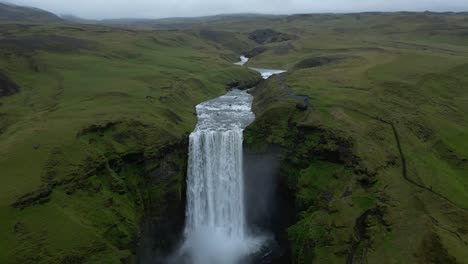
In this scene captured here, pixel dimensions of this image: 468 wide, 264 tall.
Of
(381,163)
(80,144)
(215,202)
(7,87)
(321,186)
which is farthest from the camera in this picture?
(7,87)

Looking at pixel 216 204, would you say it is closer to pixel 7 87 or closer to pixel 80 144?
pixel 80 144

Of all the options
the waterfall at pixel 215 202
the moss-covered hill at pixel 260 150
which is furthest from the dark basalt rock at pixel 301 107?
the waterfall at pixel 215 202

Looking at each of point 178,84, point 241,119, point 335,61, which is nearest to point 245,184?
point 241,119

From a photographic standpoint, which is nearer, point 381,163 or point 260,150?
point 381,163


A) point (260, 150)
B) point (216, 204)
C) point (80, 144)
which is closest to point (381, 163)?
point (260, 150)

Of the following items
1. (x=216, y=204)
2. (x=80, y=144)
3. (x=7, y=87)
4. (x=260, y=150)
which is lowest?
(x=216, y=204)

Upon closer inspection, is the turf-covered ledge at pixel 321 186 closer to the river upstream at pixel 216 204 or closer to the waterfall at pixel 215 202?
the river upstream at pixel 216 204

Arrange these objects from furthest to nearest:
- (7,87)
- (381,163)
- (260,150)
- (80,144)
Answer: (7,87) → (260,150) → (381,163) → (80,144)

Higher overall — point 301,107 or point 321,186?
point 301,107
